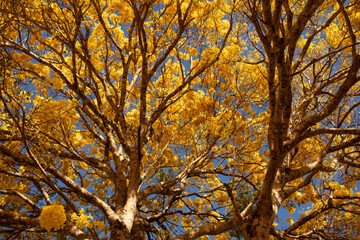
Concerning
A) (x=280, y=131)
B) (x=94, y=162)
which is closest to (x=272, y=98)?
(x=280, y=131)

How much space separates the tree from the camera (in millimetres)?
3203

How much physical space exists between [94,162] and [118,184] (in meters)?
0.87

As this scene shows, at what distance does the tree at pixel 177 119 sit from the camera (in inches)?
126

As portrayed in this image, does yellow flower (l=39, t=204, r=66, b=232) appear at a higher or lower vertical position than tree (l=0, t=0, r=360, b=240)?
lower

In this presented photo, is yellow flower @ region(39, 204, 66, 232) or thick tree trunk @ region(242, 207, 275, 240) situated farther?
thick tree trunk @ region(242, 207, 275, 240)

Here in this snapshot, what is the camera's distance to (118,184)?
4223 mm

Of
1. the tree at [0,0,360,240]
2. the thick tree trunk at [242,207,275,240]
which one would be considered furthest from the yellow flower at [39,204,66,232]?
the thick tree trunk at [242,207,275,240]

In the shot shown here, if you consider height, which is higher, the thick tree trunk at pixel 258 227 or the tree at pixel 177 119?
the tree at pixel 177 119

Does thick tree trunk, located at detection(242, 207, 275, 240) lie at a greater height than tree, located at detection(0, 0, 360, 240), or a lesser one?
lesser

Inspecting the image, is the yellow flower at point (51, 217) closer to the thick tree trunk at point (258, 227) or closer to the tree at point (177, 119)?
the tree at point (177, 119)

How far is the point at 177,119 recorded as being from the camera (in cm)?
670

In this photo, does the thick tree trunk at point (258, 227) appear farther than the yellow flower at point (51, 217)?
Yes

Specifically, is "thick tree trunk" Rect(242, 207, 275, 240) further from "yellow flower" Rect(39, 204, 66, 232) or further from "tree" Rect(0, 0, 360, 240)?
"yellow flower" Rect(39, 204, 66, 232)

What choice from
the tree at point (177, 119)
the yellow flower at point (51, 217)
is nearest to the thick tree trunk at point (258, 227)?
the tree at point (177, 119)
